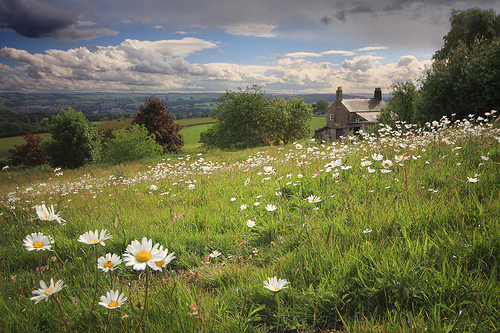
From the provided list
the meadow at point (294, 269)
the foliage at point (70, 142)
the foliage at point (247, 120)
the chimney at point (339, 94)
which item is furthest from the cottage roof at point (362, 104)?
the meadow at point (294, 269)

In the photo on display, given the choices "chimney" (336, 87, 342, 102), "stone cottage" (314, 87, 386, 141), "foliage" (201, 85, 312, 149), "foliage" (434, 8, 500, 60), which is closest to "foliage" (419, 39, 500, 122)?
"foliage" (434, 8, 500, 60)

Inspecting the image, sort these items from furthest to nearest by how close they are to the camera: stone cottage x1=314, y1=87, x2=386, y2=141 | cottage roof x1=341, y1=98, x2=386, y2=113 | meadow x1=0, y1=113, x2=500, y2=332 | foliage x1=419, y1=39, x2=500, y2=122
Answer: cottage roof x1=341, y1=98, x2=386, y2=113 → stone cottage x1=314, y1=87, x2=386, y2=141 → foliage x1=419, y1=39, x2=500, y2=122 → meadow x1=0, y1=113, x2=500, y2=332

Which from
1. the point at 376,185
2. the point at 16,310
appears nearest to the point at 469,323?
the point at 376,185

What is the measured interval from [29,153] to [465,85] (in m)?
70.9

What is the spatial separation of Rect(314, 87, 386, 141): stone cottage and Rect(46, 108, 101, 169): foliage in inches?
1863

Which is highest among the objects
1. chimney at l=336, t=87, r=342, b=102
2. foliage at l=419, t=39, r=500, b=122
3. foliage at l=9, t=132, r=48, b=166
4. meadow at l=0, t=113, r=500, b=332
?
chimney at l=336, t=87, r=342, b=102

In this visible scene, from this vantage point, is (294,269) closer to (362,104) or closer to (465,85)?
(465,85)

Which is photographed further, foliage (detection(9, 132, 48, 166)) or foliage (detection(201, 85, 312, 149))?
foliage (detection(9, 132, 48, 166))

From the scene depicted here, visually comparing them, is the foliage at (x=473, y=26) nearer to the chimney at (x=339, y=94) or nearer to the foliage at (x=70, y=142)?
the chimney at (x=339, y=94)

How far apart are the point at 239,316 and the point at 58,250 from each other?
3.11 m

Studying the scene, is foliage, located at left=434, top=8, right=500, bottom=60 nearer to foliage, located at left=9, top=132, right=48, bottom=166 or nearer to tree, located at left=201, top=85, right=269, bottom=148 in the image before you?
tree, located at left=201, top=85, right=269, bottom=148

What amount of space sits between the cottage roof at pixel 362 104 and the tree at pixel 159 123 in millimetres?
43545

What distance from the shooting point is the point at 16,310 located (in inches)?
83.7

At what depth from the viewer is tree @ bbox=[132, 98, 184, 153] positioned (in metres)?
49.0
